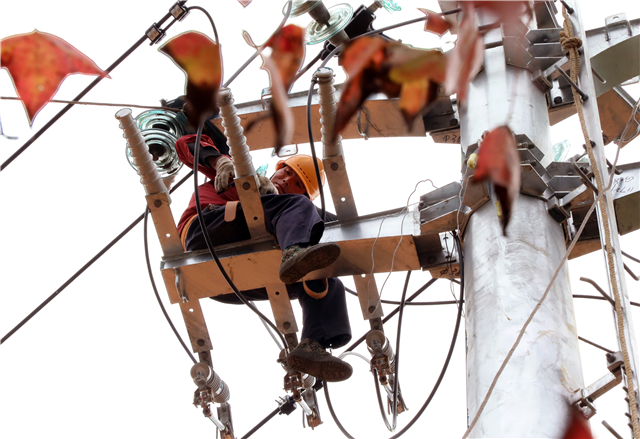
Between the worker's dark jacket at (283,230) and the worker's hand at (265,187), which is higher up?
the worker's hand at (265,187)

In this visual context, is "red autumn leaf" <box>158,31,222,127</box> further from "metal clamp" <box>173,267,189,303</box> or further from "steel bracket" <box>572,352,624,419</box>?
"metal clamp" <box>173,267,189,303</box>

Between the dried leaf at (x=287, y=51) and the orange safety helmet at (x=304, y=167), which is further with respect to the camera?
the orange safety helmet at (x=304, y=167)

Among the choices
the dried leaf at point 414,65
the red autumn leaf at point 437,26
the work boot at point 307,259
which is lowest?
the dried leaf at point 414,65

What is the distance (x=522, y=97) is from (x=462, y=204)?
27.2 inches

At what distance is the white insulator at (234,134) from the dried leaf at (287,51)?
1311 millimetres

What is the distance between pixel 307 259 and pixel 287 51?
4.62ft

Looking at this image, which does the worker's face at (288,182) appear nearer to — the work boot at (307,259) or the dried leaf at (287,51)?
the work boot at (307,259)

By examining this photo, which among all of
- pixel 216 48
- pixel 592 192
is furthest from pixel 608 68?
pixel 216 48

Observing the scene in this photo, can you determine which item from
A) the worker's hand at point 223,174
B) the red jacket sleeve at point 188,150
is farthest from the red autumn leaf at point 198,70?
the red jacket sleeve at point 188,150

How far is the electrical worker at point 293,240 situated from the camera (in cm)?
366

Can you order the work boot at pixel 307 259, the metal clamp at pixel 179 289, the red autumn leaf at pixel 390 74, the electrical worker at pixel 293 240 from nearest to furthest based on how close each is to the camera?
the red autumn leaf at pixel 390 74 → the work boot at pixel 307 259 → the electrical worker at pixel 293 240 → the metal clamp at pixel 179 289

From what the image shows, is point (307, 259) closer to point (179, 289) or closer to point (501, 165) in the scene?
point (179, 289)

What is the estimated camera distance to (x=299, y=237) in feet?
12.2

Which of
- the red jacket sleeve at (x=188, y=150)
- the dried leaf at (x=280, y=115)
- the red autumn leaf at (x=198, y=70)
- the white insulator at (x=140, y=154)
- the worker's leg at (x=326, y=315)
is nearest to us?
the dried leaf at (x=280, y=115)
